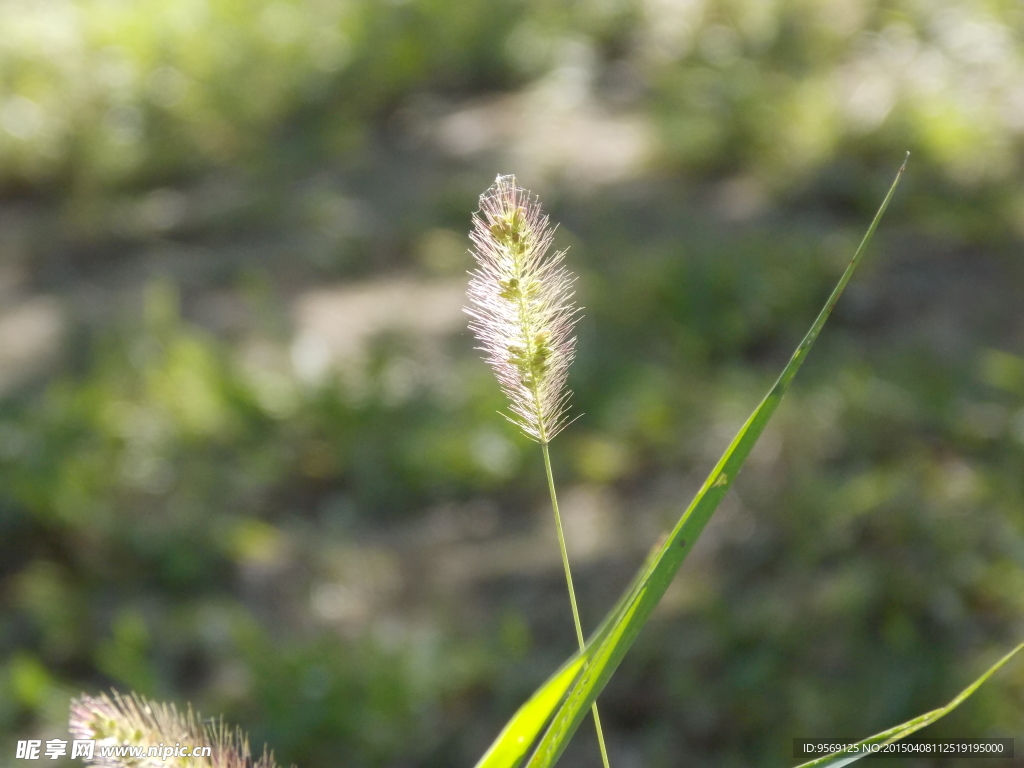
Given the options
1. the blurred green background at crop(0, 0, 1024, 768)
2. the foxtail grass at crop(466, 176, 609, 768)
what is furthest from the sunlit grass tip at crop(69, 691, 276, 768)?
the blurred green background at crop(0, 0, 1024, 768)

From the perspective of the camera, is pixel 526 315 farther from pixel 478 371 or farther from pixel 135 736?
pixel 478 371

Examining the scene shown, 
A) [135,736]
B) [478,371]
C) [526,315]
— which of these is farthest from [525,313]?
[478,371]

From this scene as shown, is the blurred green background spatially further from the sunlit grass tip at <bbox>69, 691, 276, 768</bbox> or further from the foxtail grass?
the foxtail grass

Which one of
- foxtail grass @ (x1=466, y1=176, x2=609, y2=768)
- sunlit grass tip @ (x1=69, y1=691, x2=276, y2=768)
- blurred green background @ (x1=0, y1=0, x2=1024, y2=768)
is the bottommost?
sunlit grass tip @ (x1=69, y1=691, x2=276, y2=768)


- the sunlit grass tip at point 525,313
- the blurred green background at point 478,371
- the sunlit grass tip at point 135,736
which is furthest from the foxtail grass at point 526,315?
the blurred green background at point 478,371

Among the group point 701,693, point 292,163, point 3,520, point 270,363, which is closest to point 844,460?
point 701,693

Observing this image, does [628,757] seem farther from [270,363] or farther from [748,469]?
[270,363]
